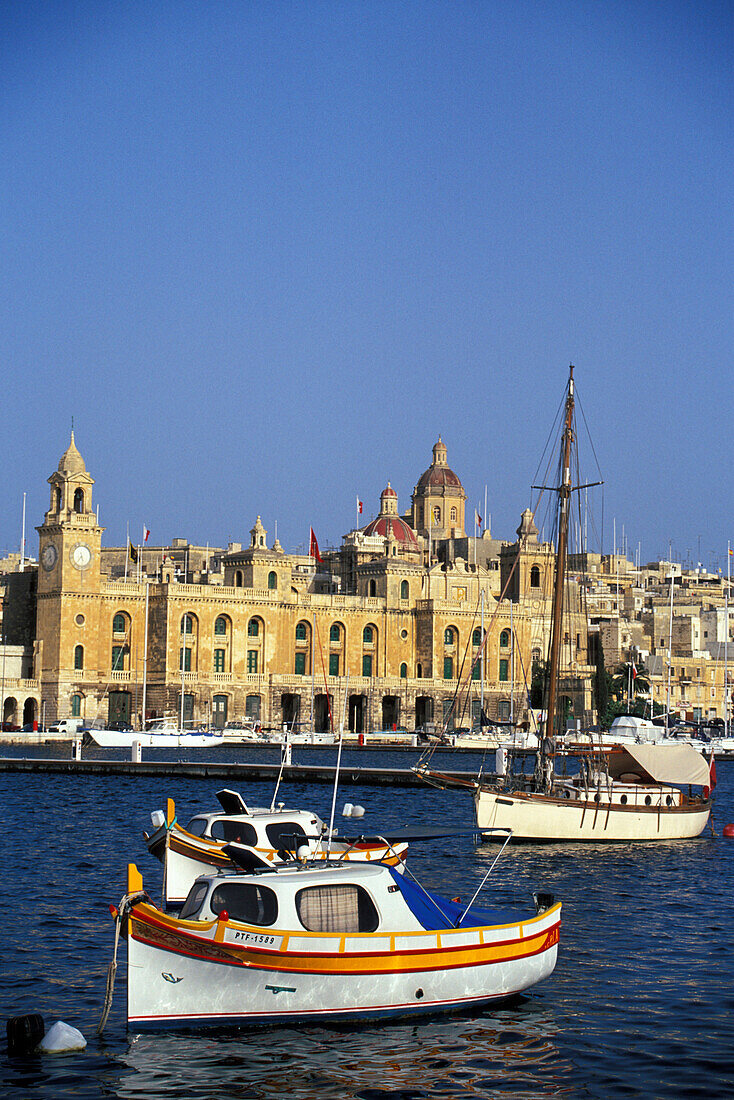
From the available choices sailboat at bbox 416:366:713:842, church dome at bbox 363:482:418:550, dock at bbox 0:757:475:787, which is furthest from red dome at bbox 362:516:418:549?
sailboat at bbox 416:366:713:842

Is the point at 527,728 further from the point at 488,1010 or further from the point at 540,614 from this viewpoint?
the point at 488,1010

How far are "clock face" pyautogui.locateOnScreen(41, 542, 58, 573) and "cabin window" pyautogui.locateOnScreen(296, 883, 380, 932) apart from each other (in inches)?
2724

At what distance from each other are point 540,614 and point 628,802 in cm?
6580

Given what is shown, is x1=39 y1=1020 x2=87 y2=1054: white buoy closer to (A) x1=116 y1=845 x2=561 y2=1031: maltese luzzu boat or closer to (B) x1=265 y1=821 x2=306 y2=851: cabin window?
(A) x1=116 y1=845 x2=561 y2=1031: maltese luzzu boat

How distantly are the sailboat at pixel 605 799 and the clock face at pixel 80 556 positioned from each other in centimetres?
4730

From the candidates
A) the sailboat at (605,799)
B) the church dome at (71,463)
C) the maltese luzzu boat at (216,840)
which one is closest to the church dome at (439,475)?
the church dome at (71,463)

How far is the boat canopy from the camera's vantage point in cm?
3869

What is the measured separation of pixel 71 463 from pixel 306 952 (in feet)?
235

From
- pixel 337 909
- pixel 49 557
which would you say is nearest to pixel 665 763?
pixel 337 909

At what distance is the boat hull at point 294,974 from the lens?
659 inches

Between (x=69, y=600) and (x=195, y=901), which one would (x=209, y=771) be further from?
(x=195, y=901)

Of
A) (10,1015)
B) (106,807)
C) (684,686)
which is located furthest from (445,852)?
(684,686)

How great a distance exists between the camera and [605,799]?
122 feet

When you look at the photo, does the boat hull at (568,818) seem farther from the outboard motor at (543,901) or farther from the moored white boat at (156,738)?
the moored white boat at (156,738)
